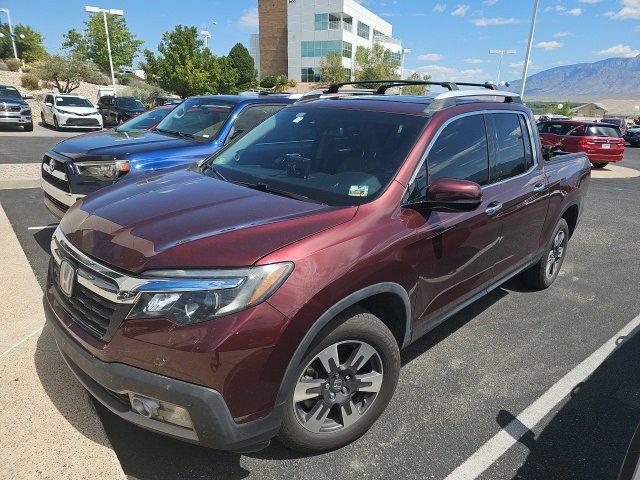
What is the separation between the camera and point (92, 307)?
6.87ft

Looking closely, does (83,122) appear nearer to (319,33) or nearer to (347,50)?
(347,50)

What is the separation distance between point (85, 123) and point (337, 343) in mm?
21463

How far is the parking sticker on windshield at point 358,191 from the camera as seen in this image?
2.57 metres

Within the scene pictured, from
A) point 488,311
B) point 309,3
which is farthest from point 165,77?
point 488,311

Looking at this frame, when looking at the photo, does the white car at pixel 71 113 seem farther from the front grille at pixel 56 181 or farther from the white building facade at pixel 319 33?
the white building facade at pixel 319 33

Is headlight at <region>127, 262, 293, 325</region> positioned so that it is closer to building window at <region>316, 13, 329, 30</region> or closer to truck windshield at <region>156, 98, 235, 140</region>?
truck windshield at <region>156, 98, 235, 140</region>

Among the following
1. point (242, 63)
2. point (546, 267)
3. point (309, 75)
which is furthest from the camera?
point (309, 75)

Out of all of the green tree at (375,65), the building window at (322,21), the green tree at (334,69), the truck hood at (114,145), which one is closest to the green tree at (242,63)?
the green tree at (334,69)

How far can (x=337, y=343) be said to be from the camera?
2250 mm

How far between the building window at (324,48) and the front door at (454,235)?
2477 inches

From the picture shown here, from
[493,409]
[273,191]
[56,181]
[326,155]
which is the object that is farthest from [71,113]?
[493,409]

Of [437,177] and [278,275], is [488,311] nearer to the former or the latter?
[437,177]

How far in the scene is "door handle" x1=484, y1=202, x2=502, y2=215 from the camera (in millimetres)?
3182

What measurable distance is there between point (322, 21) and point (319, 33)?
1.62m
